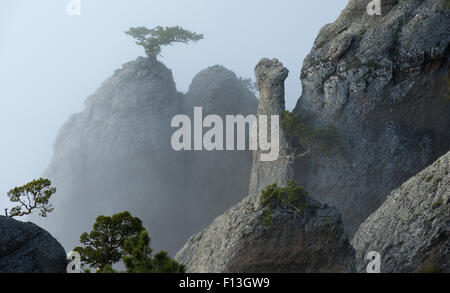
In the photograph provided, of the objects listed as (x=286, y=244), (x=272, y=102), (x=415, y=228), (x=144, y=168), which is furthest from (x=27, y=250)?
(x=144, y=168)

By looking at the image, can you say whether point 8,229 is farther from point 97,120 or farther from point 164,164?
point 97,120

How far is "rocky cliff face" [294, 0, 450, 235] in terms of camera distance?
31.5 metres

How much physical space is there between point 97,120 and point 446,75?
45197mm

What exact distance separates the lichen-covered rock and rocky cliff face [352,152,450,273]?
15304mm

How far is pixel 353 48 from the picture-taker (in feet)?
111

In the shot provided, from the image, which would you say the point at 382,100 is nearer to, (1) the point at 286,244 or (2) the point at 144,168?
(1) the point at 286,244

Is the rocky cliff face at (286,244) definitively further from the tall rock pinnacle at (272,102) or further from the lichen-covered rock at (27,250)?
the tall rock pinnacle at (272,102)

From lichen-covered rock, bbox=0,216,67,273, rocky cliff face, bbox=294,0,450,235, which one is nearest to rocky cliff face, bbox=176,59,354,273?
lichen-covered rock, bbox=0,216,67,273

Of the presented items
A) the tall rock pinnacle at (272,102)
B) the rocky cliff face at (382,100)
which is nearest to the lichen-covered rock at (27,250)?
the tall rock pinnacle at (272,102)

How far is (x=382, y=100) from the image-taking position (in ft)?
108

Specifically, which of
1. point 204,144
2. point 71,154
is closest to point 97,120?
point 71,154

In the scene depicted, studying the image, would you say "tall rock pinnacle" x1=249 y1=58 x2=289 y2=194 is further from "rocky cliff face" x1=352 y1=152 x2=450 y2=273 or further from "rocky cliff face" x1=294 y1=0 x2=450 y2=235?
"rocky cliff face" x1=352 y1=152 x2=450 y2=273

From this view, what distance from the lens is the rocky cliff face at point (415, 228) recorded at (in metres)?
17.5

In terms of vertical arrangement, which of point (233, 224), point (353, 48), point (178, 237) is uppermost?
point (353, 48)
